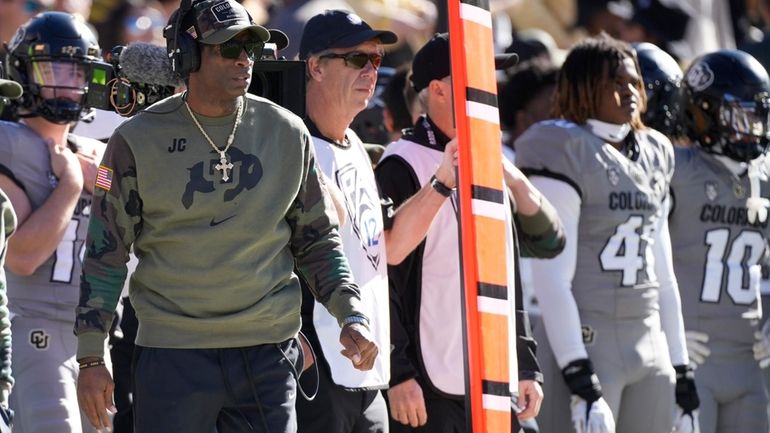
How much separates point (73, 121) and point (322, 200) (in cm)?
180

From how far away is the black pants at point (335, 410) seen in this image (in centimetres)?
580

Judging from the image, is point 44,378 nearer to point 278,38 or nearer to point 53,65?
point 53,65

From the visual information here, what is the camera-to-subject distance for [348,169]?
6027mm

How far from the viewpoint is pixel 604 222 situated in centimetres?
733

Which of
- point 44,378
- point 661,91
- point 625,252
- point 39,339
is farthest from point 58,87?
point 661,91

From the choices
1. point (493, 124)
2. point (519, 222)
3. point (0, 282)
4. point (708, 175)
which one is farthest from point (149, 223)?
point (708, 175)

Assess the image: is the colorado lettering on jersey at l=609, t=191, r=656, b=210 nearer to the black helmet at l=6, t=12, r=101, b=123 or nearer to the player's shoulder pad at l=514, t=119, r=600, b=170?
the player's shoulder pad at l=514, t=119, r=600, b=170

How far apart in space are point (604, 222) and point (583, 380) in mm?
739

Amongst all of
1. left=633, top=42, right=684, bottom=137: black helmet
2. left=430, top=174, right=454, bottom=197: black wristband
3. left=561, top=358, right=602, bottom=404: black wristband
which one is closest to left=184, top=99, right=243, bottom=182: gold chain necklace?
left=430, top=174, right=454, bottom=197: black wristband

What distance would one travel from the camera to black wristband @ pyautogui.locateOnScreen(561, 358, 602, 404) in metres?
7.02

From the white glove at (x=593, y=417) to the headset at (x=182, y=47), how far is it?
104 inches

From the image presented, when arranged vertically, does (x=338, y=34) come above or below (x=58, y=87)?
above

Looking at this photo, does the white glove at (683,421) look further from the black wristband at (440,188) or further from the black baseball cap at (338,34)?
the black baseball cap at (338,34)

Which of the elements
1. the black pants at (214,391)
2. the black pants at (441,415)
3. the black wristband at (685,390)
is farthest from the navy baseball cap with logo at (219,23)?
the black wristband at (685,390)
